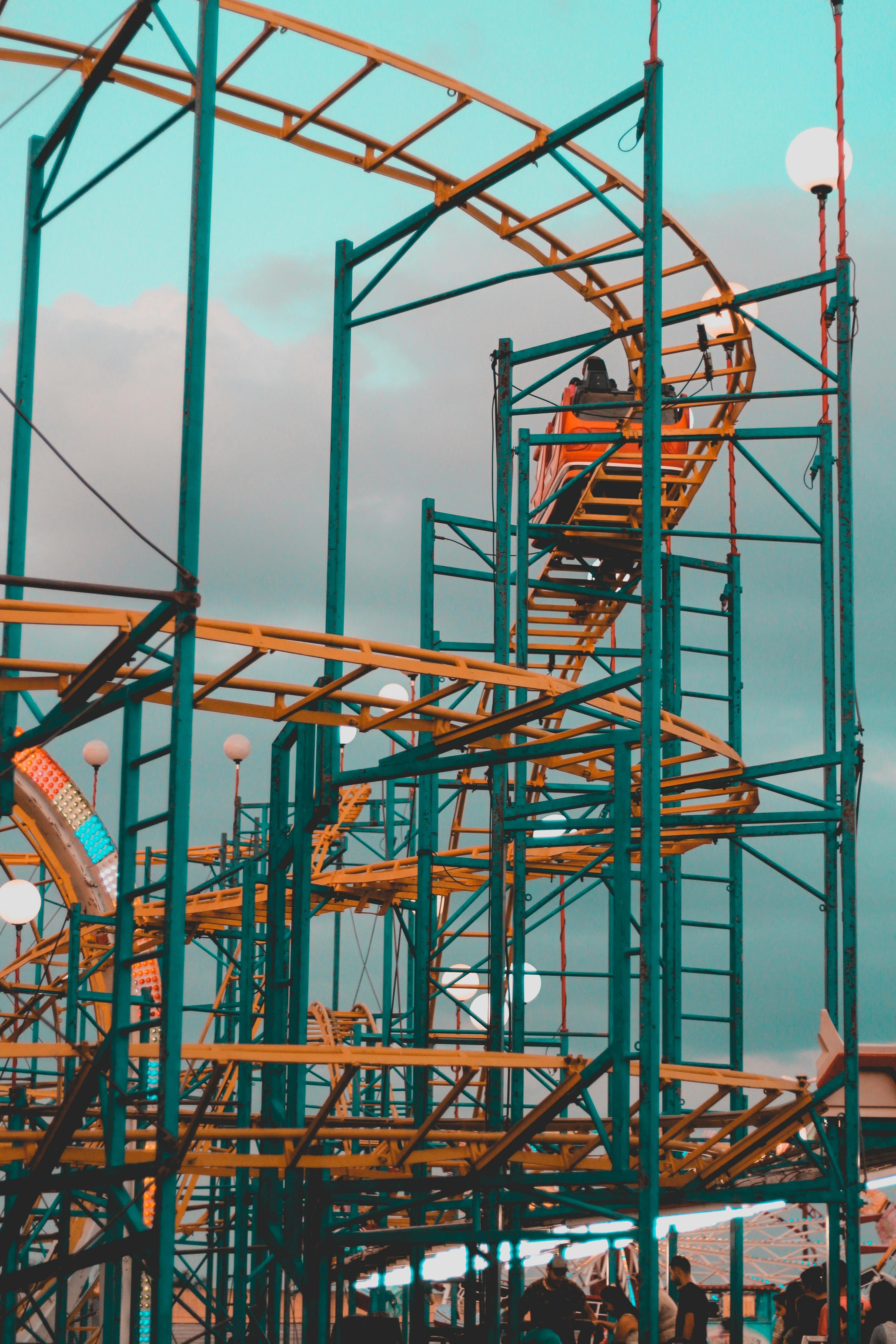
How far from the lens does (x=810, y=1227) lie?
3194 centimetres

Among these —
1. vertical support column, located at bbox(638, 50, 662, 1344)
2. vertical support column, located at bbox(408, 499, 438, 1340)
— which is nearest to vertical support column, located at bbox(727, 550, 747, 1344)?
vertical support column, located at bbox(408, 499, 438, 1340)

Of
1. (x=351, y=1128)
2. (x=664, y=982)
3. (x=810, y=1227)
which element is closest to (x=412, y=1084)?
→ (x=664, y=982)

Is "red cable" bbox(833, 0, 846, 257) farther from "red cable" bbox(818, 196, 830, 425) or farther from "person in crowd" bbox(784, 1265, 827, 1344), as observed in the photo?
"person in crowd" bbox(784, 1265, 827, 1344)

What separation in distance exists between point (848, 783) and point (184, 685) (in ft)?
22.4

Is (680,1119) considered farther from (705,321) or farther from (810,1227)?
(810,1227)

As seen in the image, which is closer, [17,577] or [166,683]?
[17,577]

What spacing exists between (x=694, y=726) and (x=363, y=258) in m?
4.93

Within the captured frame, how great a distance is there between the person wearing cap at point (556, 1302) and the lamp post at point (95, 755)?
12722mm

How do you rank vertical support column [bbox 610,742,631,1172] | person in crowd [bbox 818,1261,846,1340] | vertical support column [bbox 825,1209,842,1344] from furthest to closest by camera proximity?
person in crowd [bbox 818,1261,846,1340] < vertical support column [bbox 825,1209,842,1344] < vertical support column [bbox 610,742,631,1172]

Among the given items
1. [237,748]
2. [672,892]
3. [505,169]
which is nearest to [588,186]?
[505,169]

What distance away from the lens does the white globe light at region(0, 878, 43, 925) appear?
1689 centimetres

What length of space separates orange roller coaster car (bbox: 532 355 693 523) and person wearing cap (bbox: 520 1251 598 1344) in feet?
27.0

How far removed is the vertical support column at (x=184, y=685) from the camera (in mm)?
8055

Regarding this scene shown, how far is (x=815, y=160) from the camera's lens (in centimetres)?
1439
